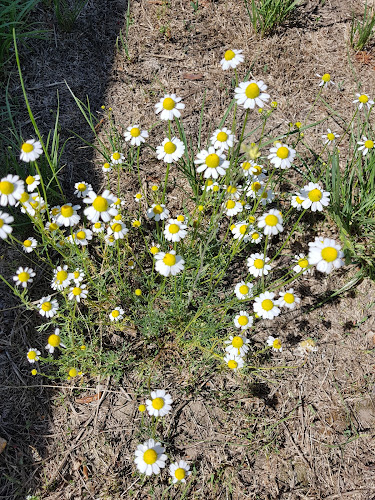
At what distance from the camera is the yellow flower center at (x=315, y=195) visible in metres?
2.21

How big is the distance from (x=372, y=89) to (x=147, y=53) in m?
2.02

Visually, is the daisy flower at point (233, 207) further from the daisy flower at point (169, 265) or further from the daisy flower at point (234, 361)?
the daisy flower at point (234, 361)

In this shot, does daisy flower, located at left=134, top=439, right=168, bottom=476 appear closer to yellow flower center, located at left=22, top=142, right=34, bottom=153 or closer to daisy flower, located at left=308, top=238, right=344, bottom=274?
daisy flower, located at left=308, top=238, right=344, bottom=274

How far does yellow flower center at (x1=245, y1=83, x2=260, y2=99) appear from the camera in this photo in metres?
1.90

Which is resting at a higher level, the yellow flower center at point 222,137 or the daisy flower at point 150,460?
the yellow flower center at point 222,137

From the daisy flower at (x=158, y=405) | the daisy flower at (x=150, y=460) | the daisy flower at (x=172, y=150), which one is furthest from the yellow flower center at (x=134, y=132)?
the daisy flower at (x=150, y=460)

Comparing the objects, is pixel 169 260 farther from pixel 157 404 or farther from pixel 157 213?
pixel 157 404

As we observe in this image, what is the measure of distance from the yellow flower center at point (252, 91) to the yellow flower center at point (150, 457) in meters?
1.72

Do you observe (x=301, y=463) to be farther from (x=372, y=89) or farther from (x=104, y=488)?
(x=372, y=89)

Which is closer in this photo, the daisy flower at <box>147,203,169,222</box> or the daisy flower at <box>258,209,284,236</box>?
A: the daisy flower at <box>258,209,284,236</box>

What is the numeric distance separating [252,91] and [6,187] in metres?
1.26

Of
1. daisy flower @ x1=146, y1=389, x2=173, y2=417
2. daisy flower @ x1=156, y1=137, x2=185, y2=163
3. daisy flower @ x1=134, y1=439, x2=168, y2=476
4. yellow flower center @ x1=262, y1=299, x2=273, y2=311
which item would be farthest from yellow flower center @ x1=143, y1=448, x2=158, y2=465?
daisy flower @ x1=156, y1=137, x2=185, y2=163

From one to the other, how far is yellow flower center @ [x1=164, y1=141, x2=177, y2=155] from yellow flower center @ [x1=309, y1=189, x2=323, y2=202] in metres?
0.81

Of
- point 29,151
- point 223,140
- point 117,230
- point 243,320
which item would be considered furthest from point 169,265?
point 29,151
